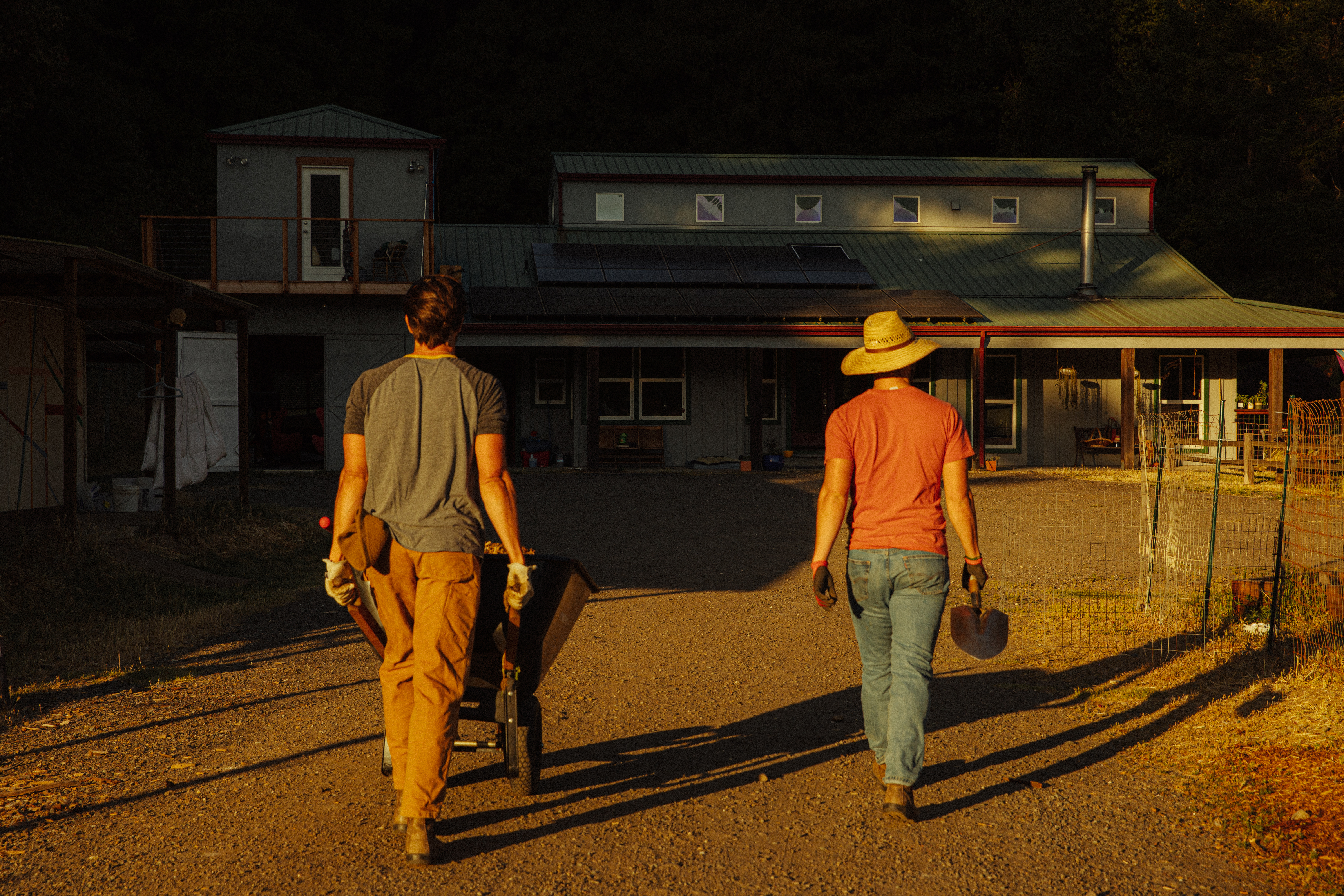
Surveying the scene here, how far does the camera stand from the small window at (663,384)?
23391 millimetres

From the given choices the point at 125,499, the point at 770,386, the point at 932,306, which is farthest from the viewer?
the point at 770,386

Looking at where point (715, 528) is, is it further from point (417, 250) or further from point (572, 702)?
point (417, 250)

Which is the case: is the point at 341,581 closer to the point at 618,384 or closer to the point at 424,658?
the point at 424,658

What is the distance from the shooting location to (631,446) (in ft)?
74.6

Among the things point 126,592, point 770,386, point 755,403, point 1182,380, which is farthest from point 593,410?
point 126,592

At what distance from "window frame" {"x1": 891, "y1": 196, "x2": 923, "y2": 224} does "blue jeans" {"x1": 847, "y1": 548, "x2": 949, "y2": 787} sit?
24115mm

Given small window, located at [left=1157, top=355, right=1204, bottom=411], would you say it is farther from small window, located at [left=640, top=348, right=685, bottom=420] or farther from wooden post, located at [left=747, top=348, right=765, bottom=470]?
small window, located at [left=640, top=348, right=685, bottom=420]

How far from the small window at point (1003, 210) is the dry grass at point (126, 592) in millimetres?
20027

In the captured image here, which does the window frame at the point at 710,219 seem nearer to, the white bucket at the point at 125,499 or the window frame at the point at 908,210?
the window frame at the point at 908,210

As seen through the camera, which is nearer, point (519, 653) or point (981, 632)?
point (519, 653)

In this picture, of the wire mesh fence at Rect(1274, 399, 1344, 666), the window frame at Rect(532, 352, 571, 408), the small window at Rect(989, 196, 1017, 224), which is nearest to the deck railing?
the window frame at Rect(532, 352, 571, 408)

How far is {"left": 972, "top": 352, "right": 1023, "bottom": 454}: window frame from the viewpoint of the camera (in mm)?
23922

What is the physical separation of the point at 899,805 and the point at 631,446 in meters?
18.6

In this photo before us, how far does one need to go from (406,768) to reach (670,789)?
4.05ft
